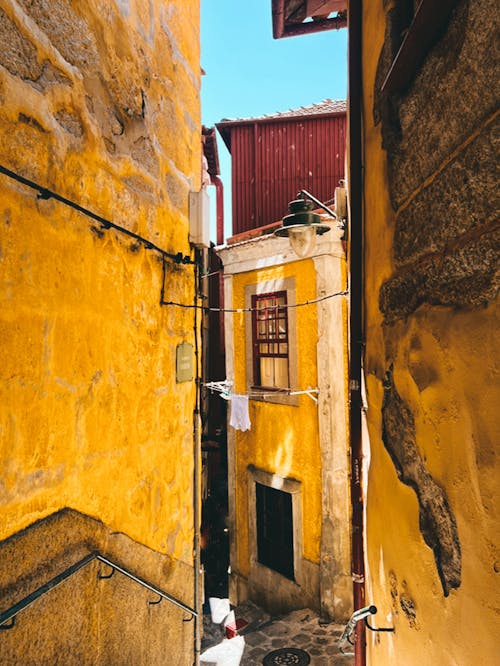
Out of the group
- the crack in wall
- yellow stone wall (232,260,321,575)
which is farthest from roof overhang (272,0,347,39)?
yellow stone wall (232,260,321,575)

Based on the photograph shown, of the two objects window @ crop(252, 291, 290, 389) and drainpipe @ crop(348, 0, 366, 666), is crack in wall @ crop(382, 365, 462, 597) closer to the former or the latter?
drainpipe @ crop(348, 0, 366, 666)

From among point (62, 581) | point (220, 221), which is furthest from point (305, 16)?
point (220, 221)

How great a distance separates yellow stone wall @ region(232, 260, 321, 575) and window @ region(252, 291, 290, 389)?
1.13ft

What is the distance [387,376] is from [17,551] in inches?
72.1

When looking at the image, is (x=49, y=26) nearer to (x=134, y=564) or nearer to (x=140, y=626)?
(x=134, y=564)

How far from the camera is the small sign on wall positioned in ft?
12.3

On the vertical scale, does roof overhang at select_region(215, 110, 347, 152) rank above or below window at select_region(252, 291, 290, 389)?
above

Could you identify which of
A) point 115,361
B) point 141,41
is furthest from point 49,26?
point 115,361

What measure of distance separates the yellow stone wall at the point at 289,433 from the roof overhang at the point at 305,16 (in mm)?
5027

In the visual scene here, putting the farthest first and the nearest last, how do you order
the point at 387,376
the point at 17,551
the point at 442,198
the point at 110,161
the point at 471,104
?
1. the point at 110,161
2. the point at 387,376
3. the point at 17,551
4. the point at 442,198
5. the point at 471,104

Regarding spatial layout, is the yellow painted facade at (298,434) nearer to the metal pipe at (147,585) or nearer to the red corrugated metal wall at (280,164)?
the red corrugated metal wall at (280,164)

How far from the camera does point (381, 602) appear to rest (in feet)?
8.96

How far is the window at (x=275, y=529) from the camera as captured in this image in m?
10.0

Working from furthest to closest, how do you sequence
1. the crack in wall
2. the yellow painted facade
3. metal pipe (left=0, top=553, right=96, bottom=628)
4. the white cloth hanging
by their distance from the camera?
1. the white cloth hanging
2. the yellow painted facade
3. metal pipe (left=0, top=553, right=96, bottom=628)
4. the crack in wall
